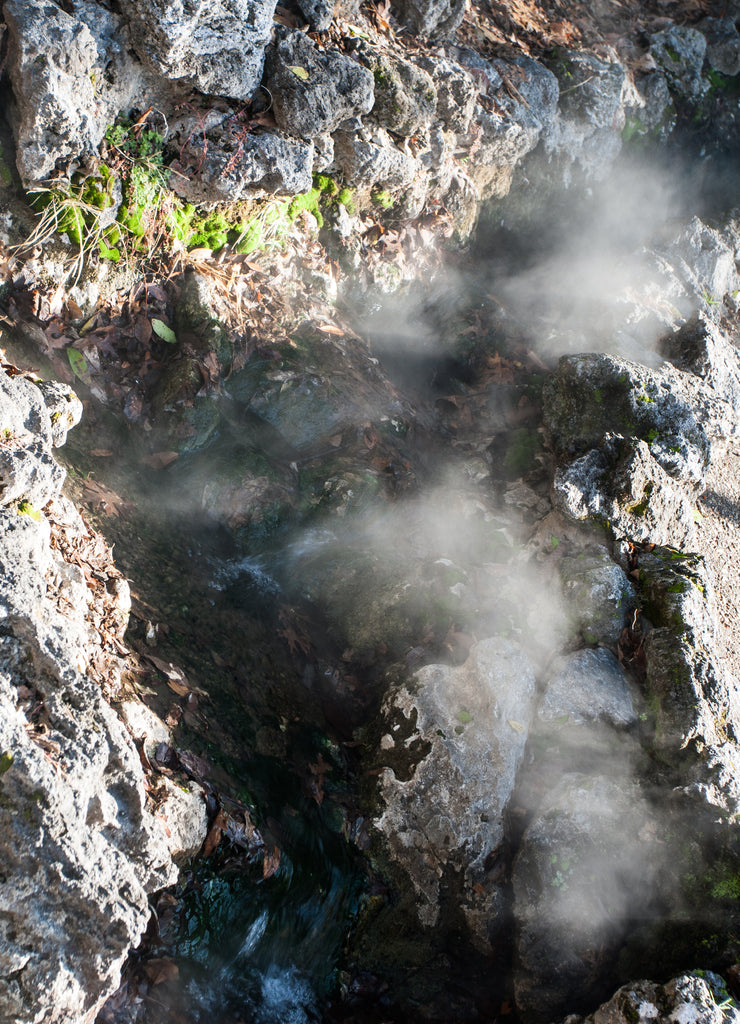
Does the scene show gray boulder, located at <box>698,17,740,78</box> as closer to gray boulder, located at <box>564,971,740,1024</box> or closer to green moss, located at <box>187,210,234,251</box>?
green moss, located at <box>187,210,234,251</box>

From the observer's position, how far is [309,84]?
5.20 m

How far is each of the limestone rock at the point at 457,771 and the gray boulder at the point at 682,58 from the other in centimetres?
818

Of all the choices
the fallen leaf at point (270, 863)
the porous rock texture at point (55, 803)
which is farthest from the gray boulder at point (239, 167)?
the fallen leaf at point (270, 863)

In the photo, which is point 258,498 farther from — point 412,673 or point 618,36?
point 618,36

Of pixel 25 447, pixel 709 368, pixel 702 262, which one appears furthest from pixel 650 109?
pixel 25 447

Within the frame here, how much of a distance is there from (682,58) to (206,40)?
22.9 ft

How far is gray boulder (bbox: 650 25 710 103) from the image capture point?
835 centimetres

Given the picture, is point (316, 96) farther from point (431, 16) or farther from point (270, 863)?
Answer: point (270, 863)

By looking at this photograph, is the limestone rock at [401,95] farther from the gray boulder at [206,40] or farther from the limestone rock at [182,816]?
the limestone rock at [182,816]

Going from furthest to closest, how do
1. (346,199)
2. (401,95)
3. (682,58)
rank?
(682,58), (346,199), (401,95)

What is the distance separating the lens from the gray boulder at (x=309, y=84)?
202 inches

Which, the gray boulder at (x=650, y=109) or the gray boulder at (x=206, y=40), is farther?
the gray boulder at (x=650, y=109)

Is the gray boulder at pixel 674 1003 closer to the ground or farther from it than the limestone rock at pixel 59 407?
closer to the ground

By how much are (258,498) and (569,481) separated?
2508 mm
